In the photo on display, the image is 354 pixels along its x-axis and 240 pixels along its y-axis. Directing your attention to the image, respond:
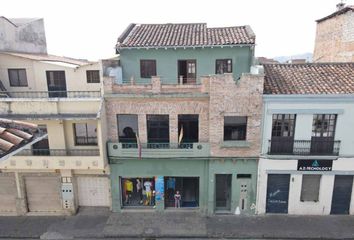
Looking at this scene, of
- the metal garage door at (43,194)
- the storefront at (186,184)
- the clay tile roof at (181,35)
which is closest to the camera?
the storefront at (186,184)

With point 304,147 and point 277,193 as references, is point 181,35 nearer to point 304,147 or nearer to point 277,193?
point 304,147

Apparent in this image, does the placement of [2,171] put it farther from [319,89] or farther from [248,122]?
[319,89]

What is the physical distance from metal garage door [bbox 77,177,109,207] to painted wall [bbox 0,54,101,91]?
245 inches

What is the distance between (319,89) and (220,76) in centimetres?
571

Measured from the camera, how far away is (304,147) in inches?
626

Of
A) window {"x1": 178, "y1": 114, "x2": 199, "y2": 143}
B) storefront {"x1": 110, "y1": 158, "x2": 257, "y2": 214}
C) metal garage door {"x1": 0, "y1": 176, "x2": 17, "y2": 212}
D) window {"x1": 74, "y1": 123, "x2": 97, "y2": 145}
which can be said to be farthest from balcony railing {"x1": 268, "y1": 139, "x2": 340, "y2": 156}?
metal garage door {"x1": 0, "y1": 176, "x2": 17, "y2": 212}

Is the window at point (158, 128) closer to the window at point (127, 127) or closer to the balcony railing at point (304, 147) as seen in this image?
the window at point (127, 127)

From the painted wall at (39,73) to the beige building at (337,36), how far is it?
1809 cm

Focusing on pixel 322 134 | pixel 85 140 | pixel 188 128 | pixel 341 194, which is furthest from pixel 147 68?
pixel 341 194

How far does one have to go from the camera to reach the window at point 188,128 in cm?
1633

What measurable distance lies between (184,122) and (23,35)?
1575 centimetres

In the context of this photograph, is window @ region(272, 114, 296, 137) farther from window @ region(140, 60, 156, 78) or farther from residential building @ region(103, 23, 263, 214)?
window @ region(140, 60, 156, 78)

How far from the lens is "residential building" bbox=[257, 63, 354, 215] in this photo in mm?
15242

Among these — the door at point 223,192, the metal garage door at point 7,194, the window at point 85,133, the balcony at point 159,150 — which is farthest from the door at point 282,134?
the metal garage door at point 7,194
